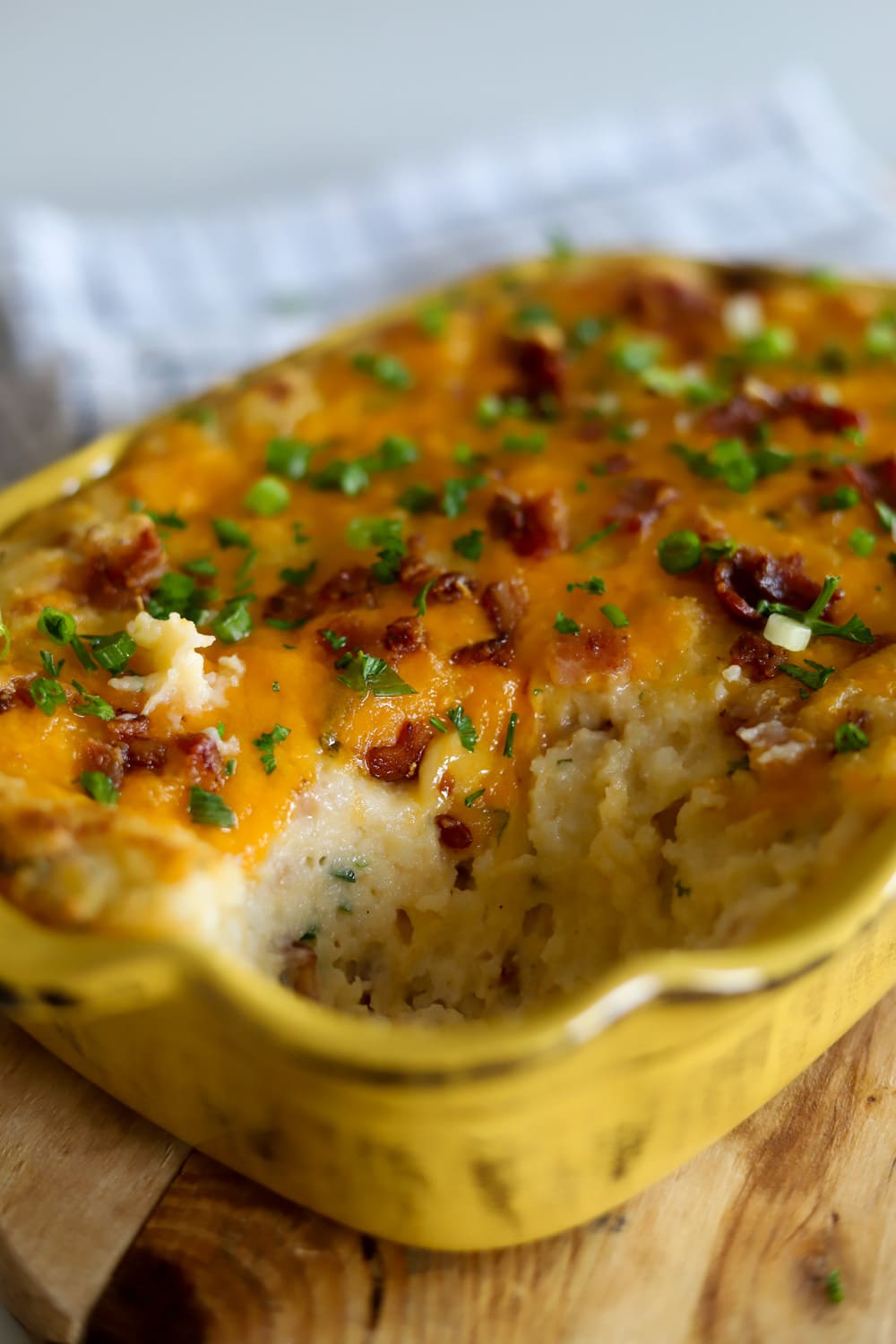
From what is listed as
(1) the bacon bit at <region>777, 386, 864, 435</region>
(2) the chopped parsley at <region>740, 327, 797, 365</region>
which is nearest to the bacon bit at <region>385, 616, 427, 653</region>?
(1) the bacon bit at <region>777, 386, 864, 435</region>

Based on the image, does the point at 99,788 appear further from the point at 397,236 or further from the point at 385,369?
the point at 397,236

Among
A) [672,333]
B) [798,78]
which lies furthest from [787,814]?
[798,78]

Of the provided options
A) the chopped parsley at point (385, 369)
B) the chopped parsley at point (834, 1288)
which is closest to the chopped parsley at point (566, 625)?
the chopped parsley at point (385, 369)

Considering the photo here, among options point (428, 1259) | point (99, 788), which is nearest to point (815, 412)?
point (99, 788)

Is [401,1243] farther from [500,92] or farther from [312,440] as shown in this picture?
[500,92]

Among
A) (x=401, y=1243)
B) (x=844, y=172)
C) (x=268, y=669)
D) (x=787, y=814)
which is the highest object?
(x=268, y=669)

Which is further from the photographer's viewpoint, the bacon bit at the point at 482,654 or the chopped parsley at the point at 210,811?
the bacon bit at the point at 482,654

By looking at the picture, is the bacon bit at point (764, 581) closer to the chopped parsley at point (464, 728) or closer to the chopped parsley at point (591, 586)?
the chopped parsley at point (591, 586)
